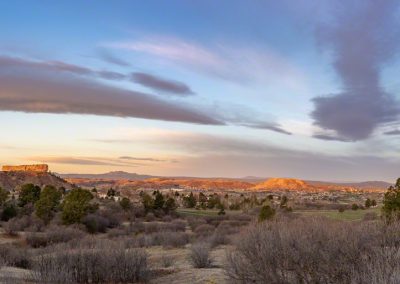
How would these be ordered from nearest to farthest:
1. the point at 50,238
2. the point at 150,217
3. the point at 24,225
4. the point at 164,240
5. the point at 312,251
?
the point at 312,251 → the point at 50,238 → the point at 164,240 → the point at 24,225 → the point at 150,217

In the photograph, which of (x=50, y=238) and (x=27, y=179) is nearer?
(x=50, y=238)

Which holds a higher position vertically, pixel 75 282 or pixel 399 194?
pixel 399 194

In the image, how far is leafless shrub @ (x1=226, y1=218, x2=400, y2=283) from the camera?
11449mm

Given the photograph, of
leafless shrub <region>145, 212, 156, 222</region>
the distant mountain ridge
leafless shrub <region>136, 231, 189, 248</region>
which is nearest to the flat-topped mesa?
the distant mountain ridge

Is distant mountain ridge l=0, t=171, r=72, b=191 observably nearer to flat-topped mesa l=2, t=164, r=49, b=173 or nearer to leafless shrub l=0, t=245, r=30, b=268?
flat-topped mesa l=2, t=164, r=49, b=173

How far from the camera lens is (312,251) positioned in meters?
11.9

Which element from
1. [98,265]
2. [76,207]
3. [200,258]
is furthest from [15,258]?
[76,207]

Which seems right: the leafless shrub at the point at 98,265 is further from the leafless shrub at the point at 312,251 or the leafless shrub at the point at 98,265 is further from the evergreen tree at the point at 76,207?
the evergreen tree at the point at 76,207

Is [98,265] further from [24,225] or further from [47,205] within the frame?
[47,205]

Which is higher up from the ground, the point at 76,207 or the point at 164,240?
the point at 76,207

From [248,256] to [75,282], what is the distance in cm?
633

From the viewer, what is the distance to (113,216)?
63188 mm

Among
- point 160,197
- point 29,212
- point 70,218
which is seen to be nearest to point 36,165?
point 160,197

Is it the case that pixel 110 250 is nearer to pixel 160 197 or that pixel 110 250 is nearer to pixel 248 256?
pixel 248 256
